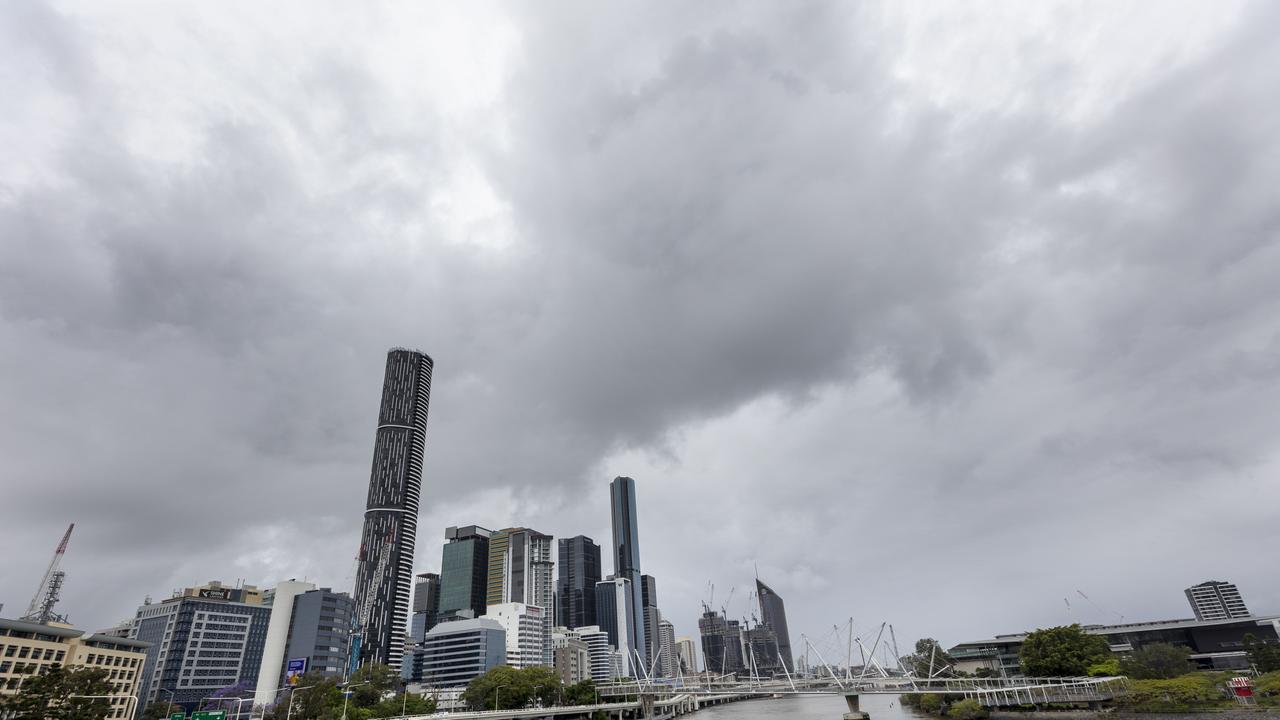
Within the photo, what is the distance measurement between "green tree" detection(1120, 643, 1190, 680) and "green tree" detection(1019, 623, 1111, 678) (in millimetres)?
5269

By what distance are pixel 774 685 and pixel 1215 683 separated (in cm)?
7337

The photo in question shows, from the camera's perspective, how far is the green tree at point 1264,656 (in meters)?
119

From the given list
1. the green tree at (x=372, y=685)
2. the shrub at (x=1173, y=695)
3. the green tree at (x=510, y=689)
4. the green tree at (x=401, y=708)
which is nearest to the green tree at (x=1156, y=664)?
the shrub at (x=1173, y=695)

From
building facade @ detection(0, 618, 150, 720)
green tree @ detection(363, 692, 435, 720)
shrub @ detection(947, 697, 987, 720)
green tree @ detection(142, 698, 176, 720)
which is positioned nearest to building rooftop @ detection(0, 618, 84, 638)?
building facade @ detection(0, 618, 150, 720)

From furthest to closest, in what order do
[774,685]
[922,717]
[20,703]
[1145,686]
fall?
[774,685]
[922,717]
[1145,686]
[20,703]

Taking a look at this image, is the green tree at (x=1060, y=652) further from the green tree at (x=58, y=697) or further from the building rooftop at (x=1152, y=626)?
the green tree at (x=58, y=697)

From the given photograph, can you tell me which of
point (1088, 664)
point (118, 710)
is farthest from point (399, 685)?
point (1088, 664)

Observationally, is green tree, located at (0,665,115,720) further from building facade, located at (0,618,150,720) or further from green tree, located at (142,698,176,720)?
green tree, located at (142,698,176,720)

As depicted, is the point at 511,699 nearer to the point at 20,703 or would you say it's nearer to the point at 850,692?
the point at 850,692

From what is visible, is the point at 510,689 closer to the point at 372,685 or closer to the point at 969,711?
the point at 372,685

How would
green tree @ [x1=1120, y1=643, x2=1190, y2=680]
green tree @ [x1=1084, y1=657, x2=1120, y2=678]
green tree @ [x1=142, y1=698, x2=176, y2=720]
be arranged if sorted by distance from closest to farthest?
green tree @ [x1=1084, y1=657, x2=1120, y2=678], green tree @ [x1=1120, y1=643, x2=1190, y2=680], green tree @ [x1=142, y1=698, x2=176, y2=720]

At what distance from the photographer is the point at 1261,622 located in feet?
477

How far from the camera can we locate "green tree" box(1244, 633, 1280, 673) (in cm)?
11894

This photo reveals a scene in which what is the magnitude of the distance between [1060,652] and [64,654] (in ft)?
650
